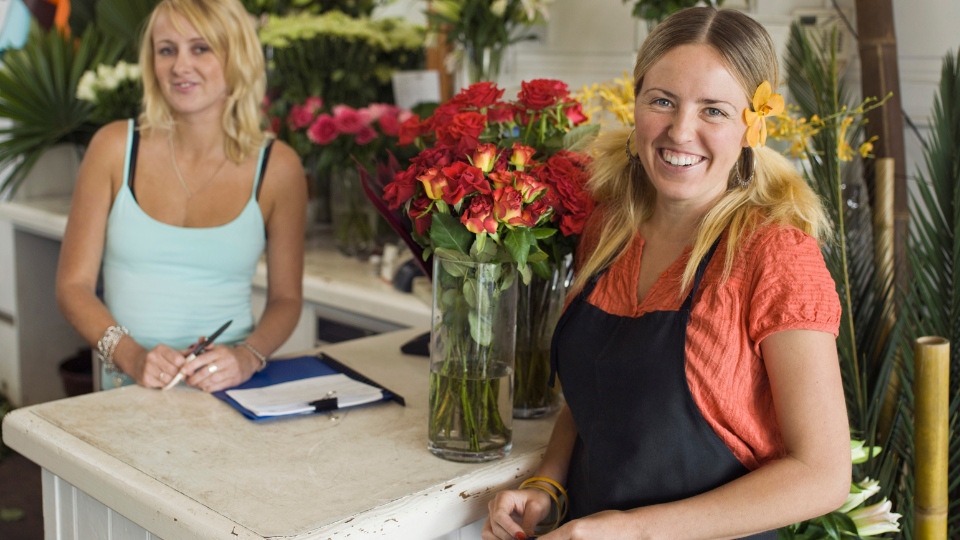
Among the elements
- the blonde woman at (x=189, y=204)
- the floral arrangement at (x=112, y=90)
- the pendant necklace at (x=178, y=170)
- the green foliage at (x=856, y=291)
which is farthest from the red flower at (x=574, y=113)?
the floral arrangement at (x=112, y=90)

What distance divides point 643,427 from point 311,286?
5.08 ft

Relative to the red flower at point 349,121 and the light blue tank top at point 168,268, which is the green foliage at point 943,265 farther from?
the red flower at point 349,121

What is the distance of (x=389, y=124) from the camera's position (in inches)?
97.3

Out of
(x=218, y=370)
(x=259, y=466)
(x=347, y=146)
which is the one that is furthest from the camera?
(x=347, y=146)

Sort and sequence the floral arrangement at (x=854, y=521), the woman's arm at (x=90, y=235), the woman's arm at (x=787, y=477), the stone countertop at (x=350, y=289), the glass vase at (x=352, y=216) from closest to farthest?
1. the woman's arm at (x=787, y=477)
2. the floral arrangement at (x=854, y=521)
3. the woman's arm at (x=90, y=235)
4. the stone countertop at (x=350, y=289)
5. the glass vase at (x=352, y=216)

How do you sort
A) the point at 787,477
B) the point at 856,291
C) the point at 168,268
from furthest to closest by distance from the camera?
1. the point at 168,268
2. the point at 856,291
3. the point at 787,477

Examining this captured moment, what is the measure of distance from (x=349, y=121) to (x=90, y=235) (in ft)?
3.26

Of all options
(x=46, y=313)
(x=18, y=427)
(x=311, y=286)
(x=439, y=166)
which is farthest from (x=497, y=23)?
(x=46, y=313)

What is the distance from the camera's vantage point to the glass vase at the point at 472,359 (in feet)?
3.59

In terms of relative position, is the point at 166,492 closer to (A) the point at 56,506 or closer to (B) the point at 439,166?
(A) the point at 56,506

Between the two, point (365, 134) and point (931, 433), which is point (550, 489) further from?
point (365, 134)

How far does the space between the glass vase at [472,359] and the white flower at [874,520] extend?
21.0 inches

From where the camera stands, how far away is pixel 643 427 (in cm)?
98

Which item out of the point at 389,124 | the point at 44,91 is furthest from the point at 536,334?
the point at 44,91
